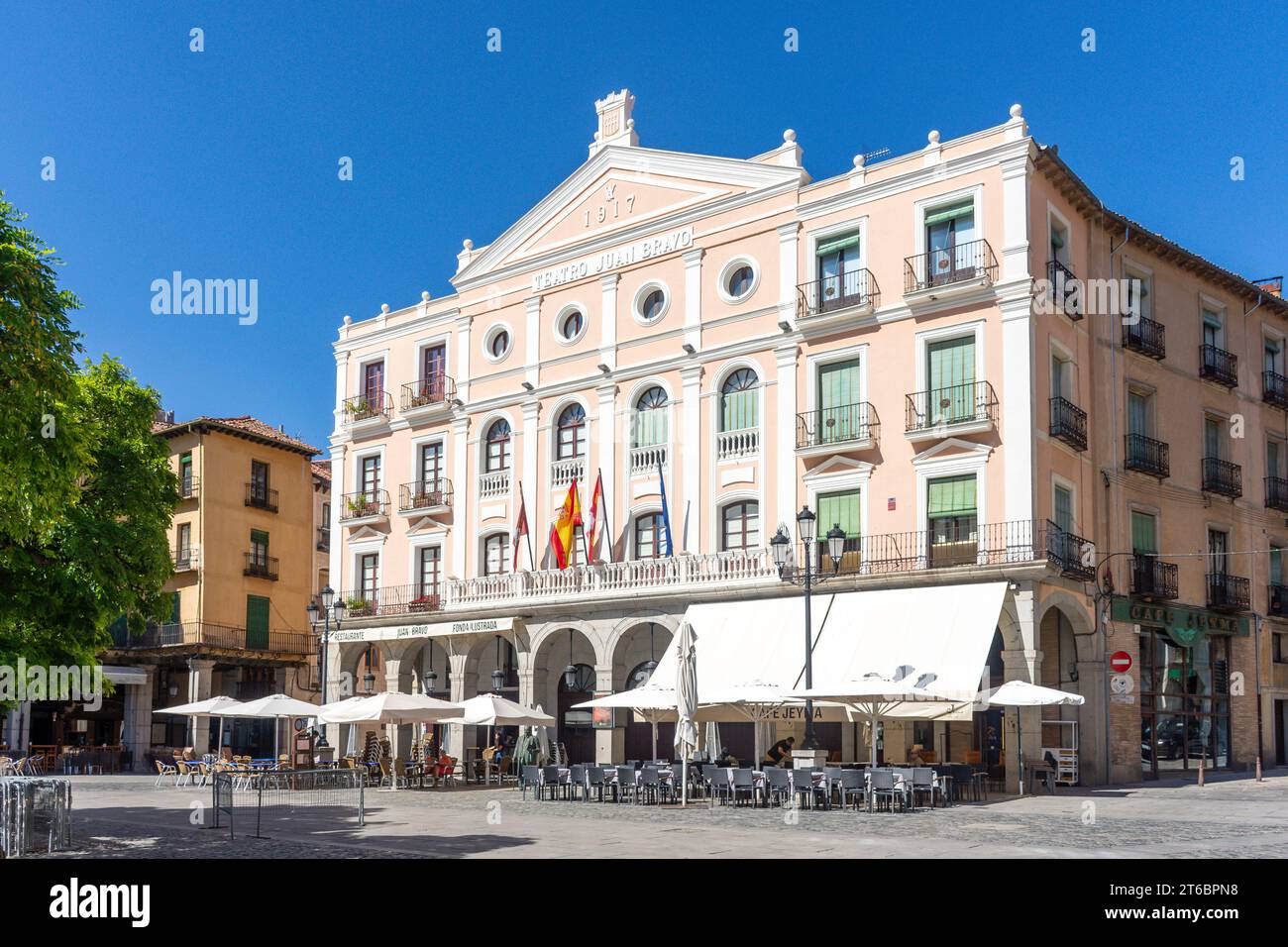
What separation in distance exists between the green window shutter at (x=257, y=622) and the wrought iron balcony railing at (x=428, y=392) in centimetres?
1418

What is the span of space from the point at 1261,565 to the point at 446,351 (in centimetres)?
2326

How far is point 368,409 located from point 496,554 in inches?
278

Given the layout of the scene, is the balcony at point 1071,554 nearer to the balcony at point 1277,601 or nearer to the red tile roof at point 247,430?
the balcony at point 1277,601

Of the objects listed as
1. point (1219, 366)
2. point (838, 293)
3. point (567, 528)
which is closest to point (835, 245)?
point (838, 293)

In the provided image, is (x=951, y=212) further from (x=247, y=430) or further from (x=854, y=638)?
(x=247, y=430)

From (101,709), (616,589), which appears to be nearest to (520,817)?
(616,589)

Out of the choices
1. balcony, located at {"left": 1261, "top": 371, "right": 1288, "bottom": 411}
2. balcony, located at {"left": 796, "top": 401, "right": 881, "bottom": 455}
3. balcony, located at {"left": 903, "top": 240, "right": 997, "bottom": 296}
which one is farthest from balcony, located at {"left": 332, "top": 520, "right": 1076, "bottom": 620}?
balcony, located at {"left": 1261, "top": 371, "right": 1288, "bottom": 411}

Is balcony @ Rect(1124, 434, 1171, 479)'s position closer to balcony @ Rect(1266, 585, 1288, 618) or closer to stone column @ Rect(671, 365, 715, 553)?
balcony @ Rect(1266, 585, 1288, 618)

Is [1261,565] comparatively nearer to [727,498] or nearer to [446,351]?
[727,498]

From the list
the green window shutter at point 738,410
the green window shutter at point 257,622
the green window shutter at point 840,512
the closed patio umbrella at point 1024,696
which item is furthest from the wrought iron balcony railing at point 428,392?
the closed patio umbrella at point 1024,696

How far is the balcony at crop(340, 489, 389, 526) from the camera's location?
1598 inches

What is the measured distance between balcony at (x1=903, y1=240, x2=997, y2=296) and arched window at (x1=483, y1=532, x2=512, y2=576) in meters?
13.3

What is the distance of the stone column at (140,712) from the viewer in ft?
161

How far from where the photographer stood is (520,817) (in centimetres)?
2169
